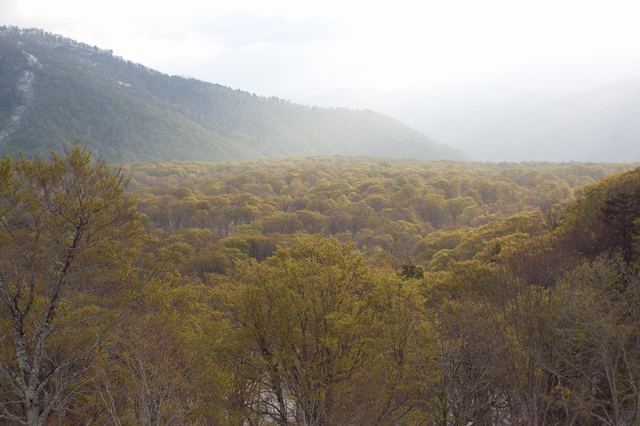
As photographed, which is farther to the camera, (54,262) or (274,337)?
(274,337)

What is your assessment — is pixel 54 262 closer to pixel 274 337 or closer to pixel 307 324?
pixel 274 337

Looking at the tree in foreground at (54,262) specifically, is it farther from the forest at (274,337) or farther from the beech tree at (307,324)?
the beech tree at (307,324)

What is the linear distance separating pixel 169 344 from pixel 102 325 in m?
2.59

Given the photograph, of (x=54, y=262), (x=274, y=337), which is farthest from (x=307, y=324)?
(x=54, y=262)

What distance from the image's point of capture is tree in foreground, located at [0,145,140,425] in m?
11.9

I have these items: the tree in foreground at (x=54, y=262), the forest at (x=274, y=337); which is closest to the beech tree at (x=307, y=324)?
the forest at (x=274, y=337)

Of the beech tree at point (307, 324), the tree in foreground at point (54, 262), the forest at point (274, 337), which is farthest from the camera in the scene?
the beech tree at point (307, 324)

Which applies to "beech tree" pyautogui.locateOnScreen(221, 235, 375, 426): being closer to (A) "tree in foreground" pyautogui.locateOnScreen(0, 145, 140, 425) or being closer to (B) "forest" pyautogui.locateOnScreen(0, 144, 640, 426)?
(B) "forest" pyautogui.locateOnScreen(0, 144, 640, 426)

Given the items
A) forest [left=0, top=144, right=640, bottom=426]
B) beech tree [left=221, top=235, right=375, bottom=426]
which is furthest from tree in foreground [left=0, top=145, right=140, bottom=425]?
beech tree [left=221, top=235, right=375, bottom=426]

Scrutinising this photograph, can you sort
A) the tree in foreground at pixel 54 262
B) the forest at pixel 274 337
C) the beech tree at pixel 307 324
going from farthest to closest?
1. the beech tree at pixel 307 324
2. the forest at pixel 274 337
3. the tree in foreground at pixel 54 262

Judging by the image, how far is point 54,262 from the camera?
12500 millimetres

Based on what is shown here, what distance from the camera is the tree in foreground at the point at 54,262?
11900mm

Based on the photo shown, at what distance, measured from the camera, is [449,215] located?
87.8 m

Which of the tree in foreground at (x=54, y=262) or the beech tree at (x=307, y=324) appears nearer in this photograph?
the tree in foreground at (x=54, y=262)
